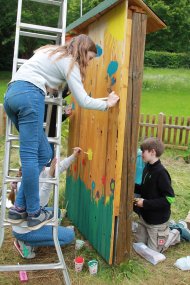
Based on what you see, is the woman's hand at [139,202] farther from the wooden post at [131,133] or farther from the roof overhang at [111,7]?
the roof overhang at [111,7]

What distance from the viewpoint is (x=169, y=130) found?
1091cm

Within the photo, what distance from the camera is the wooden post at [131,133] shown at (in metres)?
3.59

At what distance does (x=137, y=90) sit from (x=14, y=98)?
1.19 meters

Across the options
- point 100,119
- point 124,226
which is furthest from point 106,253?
point 100,119

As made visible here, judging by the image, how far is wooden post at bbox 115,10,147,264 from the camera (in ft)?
11.8

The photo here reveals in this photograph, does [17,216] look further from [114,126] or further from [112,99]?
[112,99]

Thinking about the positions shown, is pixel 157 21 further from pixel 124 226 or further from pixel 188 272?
pixel 188 272

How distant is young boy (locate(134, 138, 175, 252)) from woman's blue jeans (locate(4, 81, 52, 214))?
1.38 meters

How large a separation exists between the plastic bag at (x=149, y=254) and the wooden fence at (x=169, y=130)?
6.63 meters

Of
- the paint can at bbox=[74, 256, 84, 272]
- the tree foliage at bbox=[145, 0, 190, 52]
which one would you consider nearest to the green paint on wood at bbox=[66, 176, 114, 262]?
the paint can at bbox=[74, 256, 84, 272]

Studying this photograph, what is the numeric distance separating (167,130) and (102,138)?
720 cm

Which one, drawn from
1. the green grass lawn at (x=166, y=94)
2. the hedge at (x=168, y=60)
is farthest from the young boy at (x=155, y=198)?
the hedge at (x=168, y=60)

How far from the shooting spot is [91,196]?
4.45 metres

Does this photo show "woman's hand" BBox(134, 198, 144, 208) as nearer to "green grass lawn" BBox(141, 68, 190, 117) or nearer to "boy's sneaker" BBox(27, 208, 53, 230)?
"boy's sneaker" BBox(27, 208, 53, 230)
